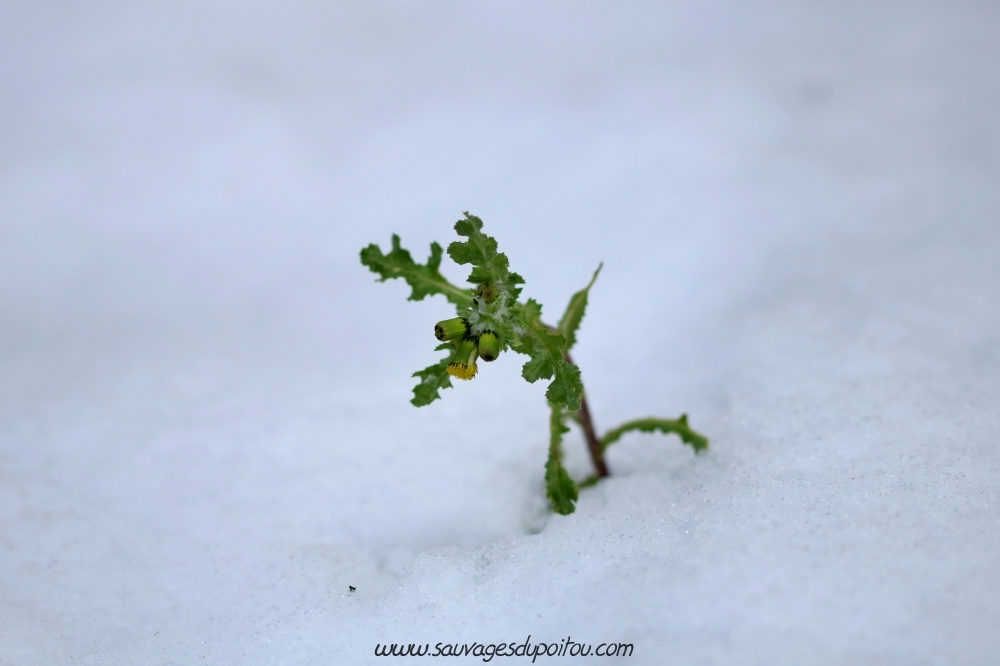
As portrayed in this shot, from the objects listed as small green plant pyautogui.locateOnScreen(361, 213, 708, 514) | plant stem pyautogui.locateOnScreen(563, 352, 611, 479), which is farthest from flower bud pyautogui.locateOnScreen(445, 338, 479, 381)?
plant stem pyautogui.locateOnScreen(563, 352, 611, 479)

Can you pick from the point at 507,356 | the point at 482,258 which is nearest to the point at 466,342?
the point at 482,258

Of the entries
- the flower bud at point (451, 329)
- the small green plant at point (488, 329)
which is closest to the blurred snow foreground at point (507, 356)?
the small green plant at point (488, 329)

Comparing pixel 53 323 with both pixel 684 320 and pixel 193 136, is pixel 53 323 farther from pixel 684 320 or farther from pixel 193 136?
pixel 684 320

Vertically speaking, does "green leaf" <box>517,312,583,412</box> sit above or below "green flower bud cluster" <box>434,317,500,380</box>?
below

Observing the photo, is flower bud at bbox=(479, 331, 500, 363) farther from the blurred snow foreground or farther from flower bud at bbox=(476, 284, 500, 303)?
the blurred snow foreground

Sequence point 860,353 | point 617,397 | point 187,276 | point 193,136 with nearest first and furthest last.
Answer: point 860,353, point 617,397, point 187,276, point 193,136

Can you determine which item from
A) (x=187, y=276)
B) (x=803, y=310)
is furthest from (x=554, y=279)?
(x=187, y=276)
